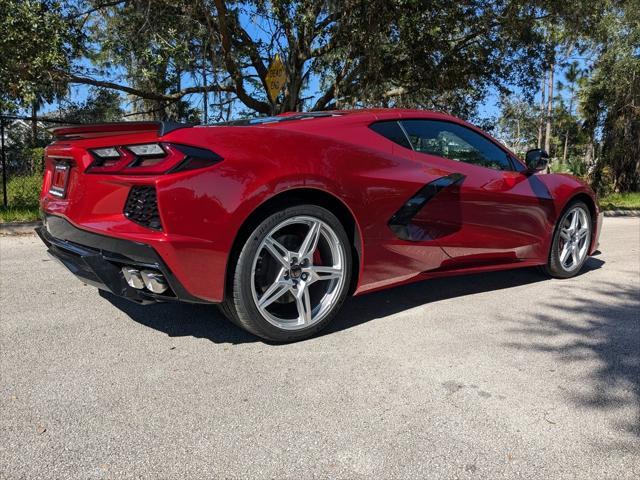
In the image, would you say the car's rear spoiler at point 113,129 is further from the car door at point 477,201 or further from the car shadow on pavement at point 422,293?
the car door at point 477,201

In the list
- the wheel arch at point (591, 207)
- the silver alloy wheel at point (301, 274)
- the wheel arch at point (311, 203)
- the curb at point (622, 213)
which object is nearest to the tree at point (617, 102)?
the curb at point (622, 213)

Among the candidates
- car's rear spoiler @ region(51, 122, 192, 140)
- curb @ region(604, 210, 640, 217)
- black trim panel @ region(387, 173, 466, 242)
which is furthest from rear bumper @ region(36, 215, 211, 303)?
curb @ region(604, 210, 640, 217)

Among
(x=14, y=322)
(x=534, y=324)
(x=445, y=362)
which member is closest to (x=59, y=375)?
(x=14, y=322)

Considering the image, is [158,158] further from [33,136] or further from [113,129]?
[33,136]

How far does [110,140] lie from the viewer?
2.96 m

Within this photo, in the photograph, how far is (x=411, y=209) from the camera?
3.59 metres

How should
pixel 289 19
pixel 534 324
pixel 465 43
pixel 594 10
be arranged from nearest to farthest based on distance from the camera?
pixel 534 324, pixel 289 19, pixel 594 10, pixel 465 43

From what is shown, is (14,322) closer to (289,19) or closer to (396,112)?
(396,112)

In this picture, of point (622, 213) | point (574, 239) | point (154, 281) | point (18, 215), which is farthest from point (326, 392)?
point (622, 213)

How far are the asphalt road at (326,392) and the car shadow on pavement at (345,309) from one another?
0.03m

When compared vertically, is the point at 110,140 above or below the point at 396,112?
below

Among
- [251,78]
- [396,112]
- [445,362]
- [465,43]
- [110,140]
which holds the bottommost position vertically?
[445,362]

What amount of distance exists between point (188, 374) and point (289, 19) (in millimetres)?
7969

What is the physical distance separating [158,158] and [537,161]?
3.38m
